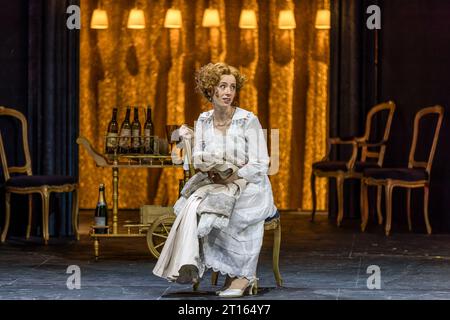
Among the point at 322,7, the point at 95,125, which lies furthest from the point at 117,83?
the point at 322,7

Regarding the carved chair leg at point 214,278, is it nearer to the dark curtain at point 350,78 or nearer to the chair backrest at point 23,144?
the chair backrest at point 23,144

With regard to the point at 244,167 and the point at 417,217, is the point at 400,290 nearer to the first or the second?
the point at 244,167

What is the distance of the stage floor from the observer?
606 centimetres

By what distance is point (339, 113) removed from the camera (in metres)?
10.2

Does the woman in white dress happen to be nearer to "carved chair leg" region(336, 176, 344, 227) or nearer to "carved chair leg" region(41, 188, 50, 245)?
"carved chair leg" region(41, 188, 50, 245)

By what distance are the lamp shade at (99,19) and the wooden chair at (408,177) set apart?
10.1ft

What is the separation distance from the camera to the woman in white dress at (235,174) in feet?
19.3

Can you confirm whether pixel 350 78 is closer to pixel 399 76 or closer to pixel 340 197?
pixel 399 76

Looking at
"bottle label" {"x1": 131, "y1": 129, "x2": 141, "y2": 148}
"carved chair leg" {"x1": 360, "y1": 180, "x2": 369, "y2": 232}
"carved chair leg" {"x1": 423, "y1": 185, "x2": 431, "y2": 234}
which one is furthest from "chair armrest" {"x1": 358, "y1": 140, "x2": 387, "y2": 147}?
"bottle label" {"x1": 131, "y1": 129, "x2": 141, "y2": 148}

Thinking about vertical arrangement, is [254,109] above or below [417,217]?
above

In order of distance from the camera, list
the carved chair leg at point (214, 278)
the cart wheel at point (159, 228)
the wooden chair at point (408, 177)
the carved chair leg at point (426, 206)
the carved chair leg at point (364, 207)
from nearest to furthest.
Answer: the carved chair leg at point (214, 278)
the cart wheel at point (159, 228)
the wooden chair at point (408, 177)
the carved chair leg at point (426, 206)
the carved chair leg at point (364, 207)

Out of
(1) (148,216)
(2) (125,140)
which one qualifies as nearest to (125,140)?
(2) (125,140)

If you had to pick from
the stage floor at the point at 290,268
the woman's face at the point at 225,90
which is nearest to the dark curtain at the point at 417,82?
the stage floor at the point at 290,268
